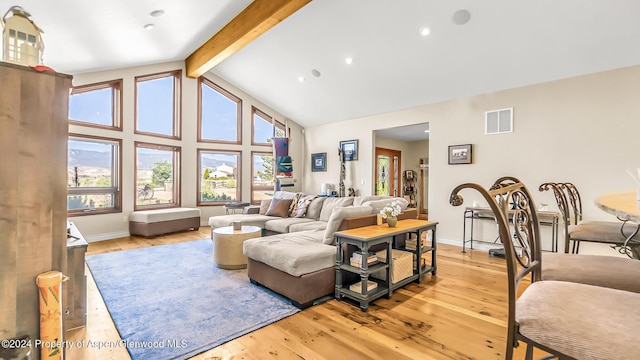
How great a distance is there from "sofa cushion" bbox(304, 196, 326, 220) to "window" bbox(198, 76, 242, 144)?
3.37 m

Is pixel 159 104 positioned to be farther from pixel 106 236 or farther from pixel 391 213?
pixel 391 213

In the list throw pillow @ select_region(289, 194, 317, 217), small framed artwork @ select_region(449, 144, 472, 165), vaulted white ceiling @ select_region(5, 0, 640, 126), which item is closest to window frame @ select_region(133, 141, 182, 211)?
vaulted white ceiling @ select_region(5, 0, 640, 126)

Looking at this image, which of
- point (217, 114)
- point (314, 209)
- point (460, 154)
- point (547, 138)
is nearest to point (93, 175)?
point (217, 114)

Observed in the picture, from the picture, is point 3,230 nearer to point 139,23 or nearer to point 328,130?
point 139,23

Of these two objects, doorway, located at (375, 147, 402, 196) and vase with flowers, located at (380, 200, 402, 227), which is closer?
vase with flowers, located at (380, 200, 402, 227)

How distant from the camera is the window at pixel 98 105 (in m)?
5.20

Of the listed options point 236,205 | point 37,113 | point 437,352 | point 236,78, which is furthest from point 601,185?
point 236,78

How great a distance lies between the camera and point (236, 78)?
7090 mm

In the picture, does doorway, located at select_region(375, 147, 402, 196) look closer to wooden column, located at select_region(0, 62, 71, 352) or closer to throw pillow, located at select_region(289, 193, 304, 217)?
throw pillow, located at select_region(289, 193, 304, 217)

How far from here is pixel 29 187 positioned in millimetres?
1310

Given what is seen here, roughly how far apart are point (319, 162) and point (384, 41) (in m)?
3.87

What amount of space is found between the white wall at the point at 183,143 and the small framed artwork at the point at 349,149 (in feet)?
5.48

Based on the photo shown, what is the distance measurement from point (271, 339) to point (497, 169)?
4308 millimetres

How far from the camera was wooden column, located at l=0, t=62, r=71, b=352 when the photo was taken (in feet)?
4.15
